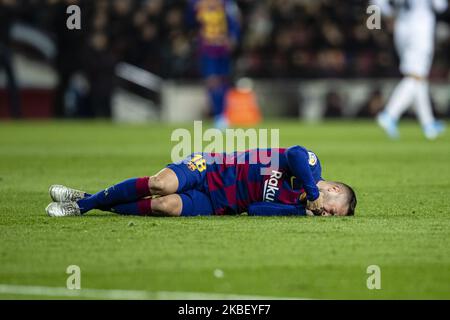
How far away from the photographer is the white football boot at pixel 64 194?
8297 mm

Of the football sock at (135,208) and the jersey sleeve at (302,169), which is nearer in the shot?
the jersey sleeve at (302,169)

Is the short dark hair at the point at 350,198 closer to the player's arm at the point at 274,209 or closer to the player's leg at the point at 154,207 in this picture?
the player's arm at the point at 274,209

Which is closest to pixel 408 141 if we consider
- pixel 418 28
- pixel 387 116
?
pixel 387 116

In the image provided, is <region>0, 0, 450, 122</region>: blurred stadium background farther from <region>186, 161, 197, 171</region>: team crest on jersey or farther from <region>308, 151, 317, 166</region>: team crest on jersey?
<region>308, 151, 317, 166</region>: team crest on jersey

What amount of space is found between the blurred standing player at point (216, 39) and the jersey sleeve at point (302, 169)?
12.9 m

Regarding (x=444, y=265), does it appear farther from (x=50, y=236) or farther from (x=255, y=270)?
(x=50, y=236)

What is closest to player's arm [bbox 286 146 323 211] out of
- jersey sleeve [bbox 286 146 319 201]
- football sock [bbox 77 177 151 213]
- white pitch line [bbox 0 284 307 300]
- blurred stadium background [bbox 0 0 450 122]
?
jersey sleeve [bbox 286 146 319 201]

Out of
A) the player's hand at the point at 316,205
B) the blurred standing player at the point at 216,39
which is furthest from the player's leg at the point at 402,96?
the player's hand at the point at 316,205

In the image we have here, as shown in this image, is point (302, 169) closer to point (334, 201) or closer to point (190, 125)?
point (334, 201)

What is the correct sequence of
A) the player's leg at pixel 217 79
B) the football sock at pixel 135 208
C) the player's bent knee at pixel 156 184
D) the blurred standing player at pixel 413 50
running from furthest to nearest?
1. the player's leg at pixel 217 79
2. the blurred standing player at pixel 413 50
3. the football sock at pixel 135 208
4. the player's bent knee at pixel 156 184

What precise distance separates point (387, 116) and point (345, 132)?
8.50ft

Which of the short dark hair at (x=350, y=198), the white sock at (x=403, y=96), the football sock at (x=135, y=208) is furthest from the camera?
the white sock at (x=403, y=96)

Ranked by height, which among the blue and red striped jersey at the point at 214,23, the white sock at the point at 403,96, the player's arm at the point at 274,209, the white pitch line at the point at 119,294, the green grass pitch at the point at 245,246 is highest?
the blue and red striped jersey at the point at 214,23

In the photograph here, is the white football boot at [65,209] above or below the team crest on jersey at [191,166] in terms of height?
below
